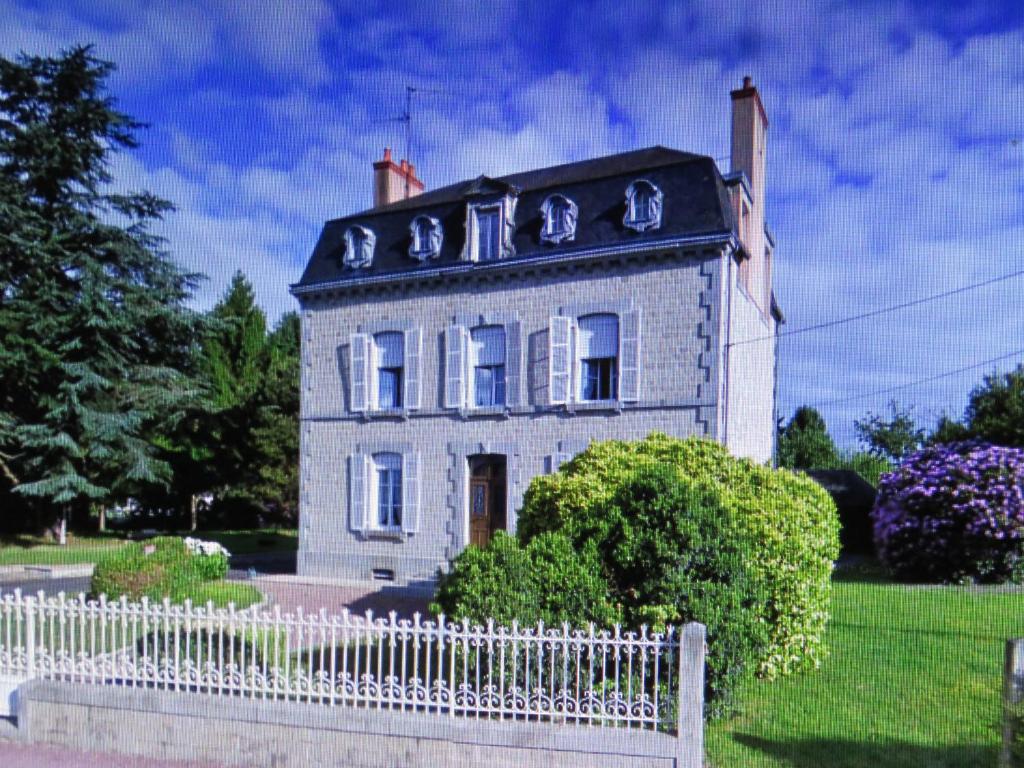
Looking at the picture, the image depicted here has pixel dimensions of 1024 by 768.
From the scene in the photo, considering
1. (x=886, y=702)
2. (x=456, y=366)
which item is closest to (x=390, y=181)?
(x=456, y=366)

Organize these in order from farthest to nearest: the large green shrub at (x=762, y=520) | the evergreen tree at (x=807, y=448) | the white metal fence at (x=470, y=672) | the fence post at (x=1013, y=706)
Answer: the evergreen tree at (x=807, y=448), the large green shrub at (x=762, y=520), the white metal fence at (x=470, y=672), the fence post at (x=1013, y=706)

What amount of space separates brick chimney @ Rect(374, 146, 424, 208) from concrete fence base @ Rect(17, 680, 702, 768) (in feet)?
50.4

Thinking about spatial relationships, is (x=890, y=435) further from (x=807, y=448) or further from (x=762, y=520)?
(x=762, y=520)

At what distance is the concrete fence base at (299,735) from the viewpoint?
4980mm

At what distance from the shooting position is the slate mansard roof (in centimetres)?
1318

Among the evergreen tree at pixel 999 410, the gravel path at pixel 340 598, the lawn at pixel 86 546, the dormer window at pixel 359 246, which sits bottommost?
the lawn at pixel 86 546

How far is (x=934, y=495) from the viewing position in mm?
12781

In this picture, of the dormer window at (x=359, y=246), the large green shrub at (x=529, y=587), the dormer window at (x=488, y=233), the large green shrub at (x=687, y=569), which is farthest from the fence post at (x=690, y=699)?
the dormer window at (x=359, y=246)

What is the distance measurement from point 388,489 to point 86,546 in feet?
41.8

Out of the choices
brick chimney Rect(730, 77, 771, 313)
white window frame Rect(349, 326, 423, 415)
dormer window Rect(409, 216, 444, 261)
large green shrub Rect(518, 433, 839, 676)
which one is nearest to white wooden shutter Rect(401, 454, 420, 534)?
white window frame Rect(349, 326, 423, 415)

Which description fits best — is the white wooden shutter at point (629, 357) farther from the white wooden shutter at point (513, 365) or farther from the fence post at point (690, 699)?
the fence post at point (690, 699)

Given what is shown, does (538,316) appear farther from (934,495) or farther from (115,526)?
(115,526)

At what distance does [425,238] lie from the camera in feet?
51.8

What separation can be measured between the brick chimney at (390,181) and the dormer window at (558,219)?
20.1ft
